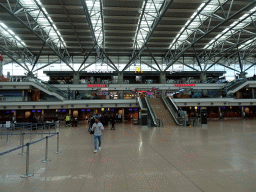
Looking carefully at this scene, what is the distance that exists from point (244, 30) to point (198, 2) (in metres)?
13.4

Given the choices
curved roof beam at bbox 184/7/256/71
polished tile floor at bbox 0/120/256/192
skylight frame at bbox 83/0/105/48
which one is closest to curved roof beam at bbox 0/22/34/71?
skylight frame at bbox 83/0/105/48

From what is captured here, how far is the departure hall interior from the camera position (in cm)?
579

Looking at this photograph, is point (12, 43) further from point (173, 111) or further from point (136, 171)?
point (136, 171)

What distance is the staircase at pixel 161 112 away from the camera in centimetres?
2279

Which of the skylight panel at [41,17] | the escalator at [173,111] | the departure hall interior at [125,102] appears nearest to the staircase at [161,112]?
the departure hall interior at [125,102]

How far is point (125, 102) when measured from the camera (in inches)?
1282

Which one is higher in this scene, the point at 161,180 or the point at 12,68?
the point at 12,68

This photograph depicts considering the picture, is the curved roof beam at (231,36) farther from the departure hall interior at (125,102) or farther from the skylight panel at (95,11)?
→ the skylight panel at (95,11)

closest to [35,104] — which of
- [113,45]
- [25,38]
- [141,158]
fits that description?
[25,38]

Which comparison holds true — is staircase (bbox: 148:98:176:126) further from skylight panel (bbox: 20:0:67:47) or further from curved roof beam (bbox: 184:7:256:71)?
skylight panel (bbox: 20:0:67:47)

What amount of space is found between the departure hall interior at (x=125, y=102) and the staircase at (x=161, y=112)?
0.22 meters

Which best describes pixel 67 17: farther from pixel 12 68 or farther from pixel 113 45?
pixel 12 68

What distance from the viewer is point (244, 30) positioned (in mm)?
31344

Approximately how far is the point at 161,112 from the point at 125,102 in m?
8.91
